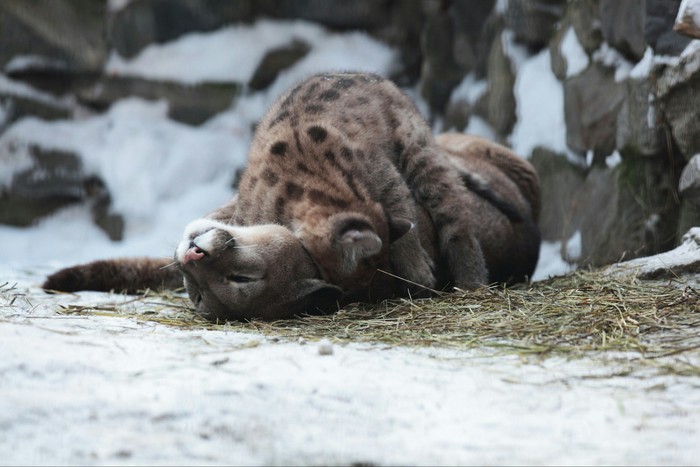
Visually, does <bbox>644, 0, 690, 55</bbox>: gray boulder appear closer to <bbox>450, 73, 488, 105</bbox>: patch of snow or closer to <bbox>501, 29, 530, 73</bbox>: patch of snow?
<bbox>501, 29, 530, 73</bbox>: patch of snow

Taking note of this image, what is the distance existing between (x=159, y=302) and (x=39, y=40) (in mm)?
5566

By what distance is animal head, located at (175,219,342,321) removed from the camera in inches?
181

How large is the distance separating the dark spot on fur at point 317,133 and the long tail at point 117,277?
1455 mm

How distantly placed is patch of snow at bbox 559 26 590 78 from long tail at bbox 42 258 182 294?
145 inches

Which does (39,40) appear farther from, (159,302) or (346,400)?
(346,400)

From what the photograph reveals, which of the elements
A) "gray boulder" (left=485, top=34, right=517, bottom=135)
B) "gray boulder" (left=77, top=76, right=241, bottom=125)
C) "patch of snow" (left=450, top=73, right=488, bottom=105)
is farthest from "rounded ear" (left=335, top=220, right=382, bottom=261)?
"gray boulder" (left=77, top=76, right=241, bottom=125)

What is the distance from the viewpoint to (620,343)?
3664 millimetres

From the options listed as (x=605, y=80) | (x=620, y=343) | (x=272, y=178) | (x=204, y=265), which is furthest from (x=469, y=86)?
(x=620, y=343)

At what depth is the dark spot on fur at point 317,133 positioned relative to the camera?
206 inches

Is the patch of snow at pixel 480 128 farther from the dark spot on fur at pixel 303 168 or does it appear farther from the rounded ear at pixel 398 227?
the dark spot on fur at pixel 303 168

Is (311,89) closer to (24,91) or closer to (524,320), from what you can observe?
(524,320)

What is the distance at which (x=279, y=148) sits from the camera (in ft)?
17.2

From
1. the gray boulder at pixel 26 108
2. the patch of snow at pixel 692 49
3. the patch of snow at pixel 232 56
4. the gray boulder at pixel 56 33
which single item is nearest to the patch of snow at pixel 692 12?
the patch of snow at pixel 692 49

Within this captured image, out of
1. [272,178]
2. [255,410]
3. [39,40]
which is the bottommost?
[255,410]
